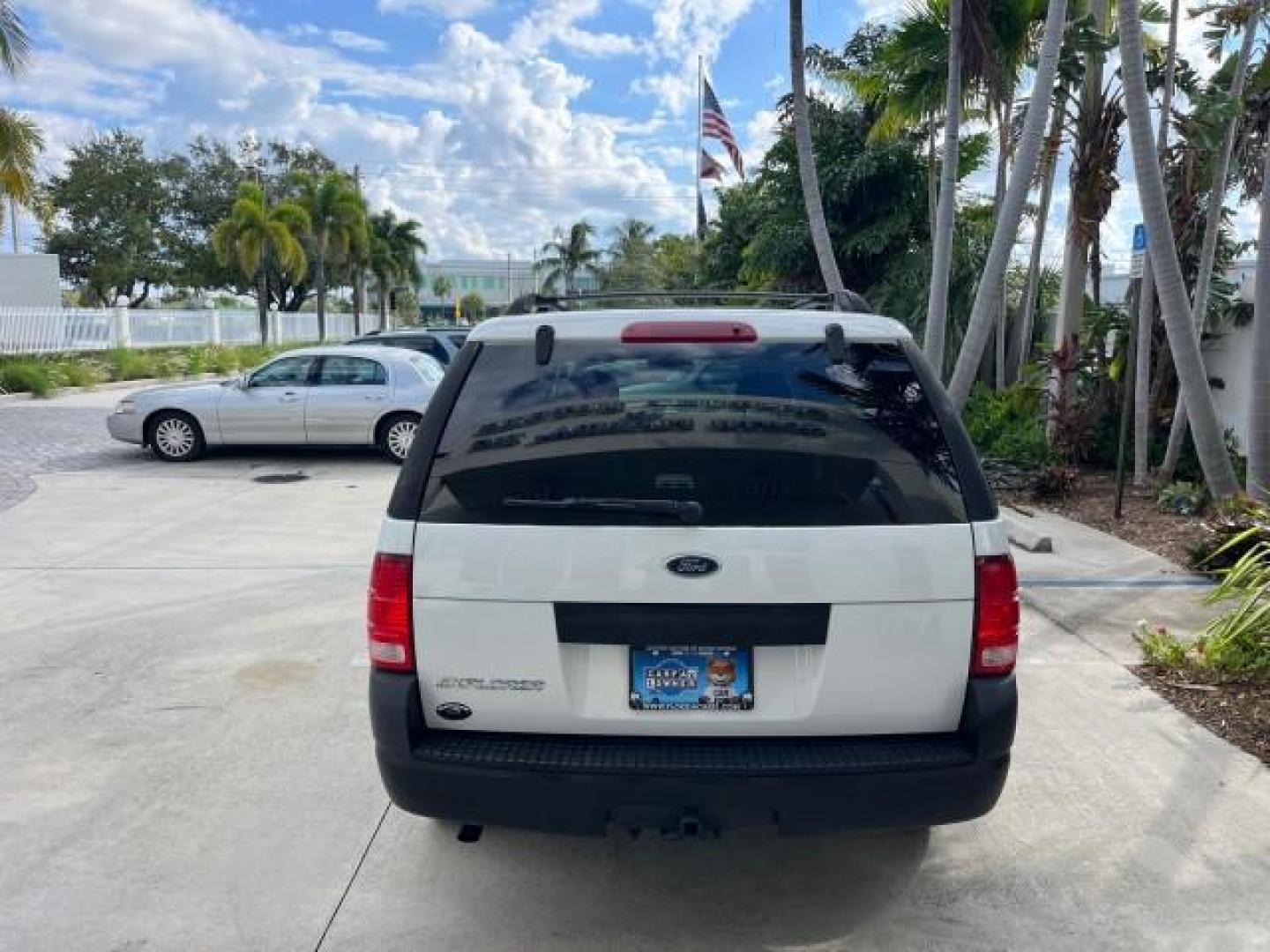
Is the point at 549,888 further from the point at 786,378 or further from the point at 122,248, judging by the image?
the point at 122,248

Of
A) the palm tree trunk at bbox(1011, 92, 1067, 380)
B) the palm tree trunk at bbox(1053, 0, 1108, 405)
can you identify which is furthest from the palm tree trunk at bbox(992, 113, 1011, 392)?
the palm tree trunk at bbox(1053, 0, 1108, 405)

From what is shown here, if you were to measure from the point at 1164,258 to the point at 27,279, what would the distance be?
35.0 meters

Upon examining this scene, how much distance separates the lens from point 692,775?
2697 mm

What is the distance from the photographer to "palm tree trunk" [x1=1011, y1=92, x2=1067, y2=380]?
11211mm

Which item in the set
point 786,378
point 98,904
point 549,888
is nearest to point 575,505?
point 786,378

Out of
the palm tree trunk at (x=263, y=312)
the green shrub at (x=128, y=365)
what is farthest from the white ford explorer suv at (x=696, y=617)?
the palm tree trunk at (x=263, y=312)

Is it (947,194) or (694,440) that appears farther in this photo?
(947,194)

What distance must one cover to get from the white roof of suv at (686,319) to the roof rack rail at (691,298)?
1.20 feet

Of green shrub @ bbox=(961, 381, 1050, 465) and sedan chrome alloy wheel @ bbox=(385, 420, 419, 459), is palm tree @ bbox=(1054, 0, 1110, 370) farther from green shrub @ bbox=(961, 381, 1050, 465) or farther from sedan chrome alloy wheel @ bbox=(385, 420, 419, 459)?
sedan chrome alloy wheel @ bbox=(385, 420, 419, 459)

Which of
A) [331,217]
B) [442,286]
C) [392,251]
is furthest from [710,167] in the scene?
[442,286]

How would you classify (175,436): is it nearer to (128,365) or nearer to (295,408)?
(295,408)

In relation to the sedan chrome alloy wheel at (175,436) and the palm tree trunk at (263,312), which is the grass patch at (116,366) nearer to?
the palm tree trunk at (263,312)

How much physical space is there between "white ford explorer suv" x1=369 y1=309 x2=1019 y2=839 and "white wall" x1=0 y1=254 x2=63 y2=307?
35.6 meters

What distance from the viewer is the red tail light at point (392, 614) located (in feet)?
9.14
